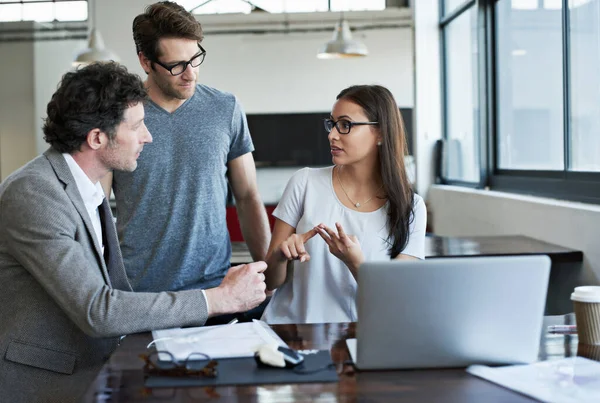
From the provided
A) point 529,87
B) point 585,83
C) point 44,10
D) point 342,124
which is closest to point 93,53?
point 44,10

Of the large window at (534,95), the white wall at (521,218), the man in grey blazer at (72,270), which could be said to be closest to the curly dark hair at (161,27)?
the man in grey blazer at (72,270)

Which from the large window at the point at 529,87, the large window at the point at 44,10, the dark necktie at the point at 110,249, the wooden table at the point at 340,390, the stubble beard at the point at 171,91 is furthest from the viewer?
the large window at the point at 44,10

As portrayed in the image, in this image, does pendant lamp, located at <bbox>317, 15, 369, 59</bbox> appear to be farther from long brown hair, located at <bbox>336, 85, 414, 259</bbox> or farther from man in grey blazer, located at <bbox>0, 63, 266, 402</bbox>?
man in grey blazer, located at <bbox>0, 63, 266, 402</bbox>

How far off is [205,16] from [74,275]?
30.6 feet

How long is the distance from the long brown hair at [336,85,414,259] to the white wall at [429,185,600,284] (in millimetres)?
1377

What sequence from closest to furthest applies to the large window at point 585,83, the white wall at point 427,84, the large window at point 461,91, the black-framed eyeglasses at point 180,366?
the black-framed eyeglasses at point 180,366
the large window at point 585,83
the large window at point 461,91
the white wall at point 427,84

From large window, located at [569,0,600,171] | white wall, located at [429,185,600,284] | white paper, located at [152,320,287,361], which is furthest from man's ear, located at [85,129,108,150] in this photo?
large window, located at [569,0,600,171]

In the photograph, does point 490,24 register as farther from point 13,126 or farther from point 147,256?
point 13,126

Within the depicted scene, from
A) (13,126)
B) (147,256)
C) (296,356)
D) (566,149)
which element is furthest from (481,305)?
(13,126)

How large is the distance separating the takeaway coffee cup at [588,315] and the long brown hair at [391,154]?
648 mm

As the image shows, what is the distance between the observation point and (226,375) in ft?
5.14

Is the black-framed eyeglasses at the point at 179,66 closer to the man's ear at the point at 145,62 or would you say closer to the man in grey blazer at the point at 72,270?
the man's ear at the point at 145,62

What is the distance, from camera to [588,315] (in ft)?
6.13

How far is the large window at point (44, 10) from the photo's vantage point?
1145cm
